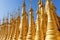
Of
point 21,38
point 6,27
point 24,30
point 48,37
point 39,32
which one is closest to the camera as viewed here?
point 48,37

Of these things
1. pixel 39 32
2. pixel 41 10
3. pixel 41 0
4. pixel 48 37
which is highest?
pixel 41 0

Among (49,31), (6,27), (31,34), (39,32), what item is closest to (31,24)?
(31,34)

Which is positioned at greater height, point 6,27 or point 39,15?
point 6,27

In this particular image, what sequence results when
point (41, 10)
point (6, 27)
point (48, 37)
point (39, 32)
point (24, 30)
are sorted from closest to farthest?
1. point (48, 37)
2. point (39, 32)
3. point (41, 10)
4. point (24, 30)
5. point (6, 27)

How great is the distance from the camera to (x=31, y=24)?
8.63m

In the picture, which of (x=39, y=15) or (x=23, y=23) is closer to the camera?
(x=39, y=15)

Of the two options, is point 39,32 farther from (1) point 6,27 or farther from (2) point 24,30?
(1) point 6,27

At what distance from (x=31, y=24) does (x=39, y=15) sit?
27.4 inches

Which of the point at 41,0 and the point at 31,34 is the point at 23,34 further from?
the point at 41,0

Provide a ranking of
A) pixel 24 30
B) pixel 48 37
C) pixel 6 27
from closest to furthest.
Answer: pixel 48 37 → pixel 24 30 → pixel 6 27

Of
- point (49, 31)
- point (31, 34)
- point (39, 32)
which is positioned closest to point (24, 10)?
point (31, 34)

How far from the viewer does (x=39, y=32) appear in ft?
24.8

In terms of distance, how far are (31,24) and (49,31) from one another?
2.78 m

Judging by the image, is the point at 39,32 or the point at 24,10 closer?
the point at 39,32
